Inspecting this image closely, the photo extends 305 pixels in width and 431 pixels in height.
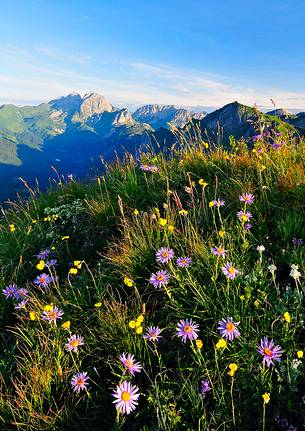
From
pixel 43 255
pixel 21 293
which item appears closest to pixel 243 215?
pixel 21 293

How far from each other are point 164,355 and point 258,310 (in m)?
1.01

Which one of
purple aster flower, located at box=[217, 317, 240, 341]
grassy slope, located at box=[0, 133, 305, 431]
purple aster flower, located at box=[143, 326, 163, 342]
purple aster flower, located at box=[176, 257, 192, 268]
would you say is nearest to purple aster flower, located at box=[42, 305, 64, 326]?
grassy slope, located at box=[0, 133, 305, 431]

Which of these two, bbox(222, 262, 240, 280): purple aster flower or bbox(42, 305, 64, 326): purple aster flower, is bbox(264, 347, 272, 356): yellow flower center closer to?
bbox(222, 262, 240, 280): purple aster flower

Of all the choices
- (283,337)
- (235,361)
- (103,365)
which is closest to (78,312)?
(103,365)

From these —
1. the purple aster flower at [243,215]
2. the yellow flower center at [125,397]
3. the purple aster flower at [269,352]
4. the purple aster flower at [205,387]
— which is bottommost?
the purple aster flower at [205,387]

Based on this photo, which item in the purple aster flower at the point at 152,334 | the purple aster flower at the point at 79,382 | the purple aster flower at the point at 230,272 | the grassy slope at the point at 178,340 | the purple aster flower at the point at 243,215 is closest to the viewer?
the grassy slope at the point at 178,340

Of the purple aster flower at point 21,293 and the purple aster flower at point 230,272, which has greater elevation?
the purple aster flower at point 230,272

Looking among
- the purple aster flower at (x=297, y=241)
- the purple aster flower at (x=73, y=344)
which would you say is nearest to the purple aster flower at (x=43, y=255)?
the purple aster flower at (x=73, y=344)

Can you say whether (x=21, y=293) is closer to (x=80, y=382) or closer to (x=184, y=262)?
(x=80, y=382)

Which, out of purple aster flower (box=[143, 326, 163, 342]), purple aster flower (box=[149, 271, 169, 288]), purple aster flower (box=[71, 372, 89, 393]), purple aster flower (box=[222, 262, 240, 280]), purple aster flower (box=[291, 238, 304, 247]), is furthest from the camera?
purple aster flower (box=[291, 238, 304, 247])

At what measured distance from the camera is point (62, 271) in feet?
17.6

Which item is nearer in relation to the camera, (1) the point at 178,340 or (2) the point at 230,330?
(2) the point at 230,330

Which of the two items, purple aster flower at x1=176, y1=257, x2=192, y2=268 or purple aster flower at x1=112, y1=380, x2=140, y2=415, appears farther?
purple aster flower at x1=176, y1=257, x2=192, y2=268

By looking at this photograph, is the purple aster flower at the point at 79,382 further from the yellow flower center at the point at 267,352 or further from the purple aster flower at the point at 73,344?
the yellow flower center at the point at 267,352
